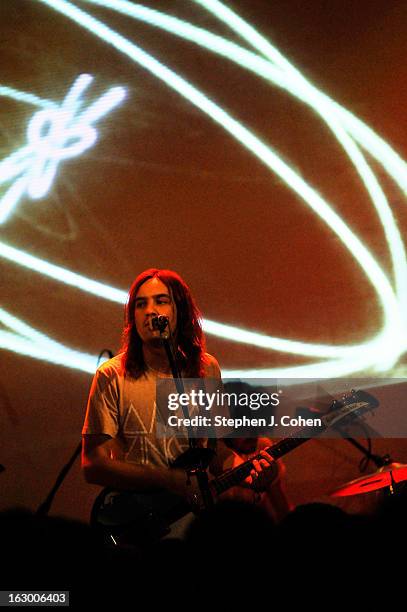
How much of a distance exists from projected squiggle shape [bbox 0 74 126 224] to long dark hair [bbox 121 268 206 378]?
1.44 m

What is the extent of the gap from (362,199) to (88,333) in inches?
70.8

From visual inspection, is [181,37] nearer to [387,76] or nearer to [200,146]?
[200,146]

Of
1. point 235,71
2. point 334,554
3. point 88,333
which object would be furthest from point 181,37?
point 334,554

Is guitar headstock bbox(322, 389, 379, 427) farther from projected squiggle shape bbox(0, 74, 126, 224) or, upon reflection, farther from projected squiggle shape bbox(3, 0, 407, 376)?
projected squiggle shape bbox(0, 74, 126, 224)

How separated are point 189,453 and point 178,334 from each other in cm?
58

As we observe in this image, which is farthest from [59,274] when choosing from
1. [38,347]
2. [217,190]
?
[217,190]

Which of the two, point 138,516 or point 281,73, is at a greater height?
point 281,73

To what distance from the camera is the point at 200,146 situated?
3.72 meters

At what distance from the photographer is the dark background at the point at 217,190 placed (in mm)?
3621

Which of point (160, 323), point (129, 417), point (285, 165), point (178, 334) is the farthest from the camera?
point (285, 165)

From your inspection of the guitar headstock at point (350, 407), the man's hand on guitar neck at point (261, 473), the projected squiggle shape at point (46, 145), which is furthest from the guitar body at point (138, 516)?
the projected squiggle shape at point (46, 145)

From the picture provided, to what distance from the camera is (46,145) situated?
365 centimetres

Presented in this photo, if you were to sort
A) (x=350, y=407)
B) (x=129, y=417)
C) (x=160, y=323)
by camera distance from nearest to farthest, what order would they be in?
1. (x=160, y=323)
2. (x=129, y=417)
3. (x=350, y=407)

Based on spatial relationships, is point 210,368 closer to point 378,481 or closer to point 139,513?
point 139,513
